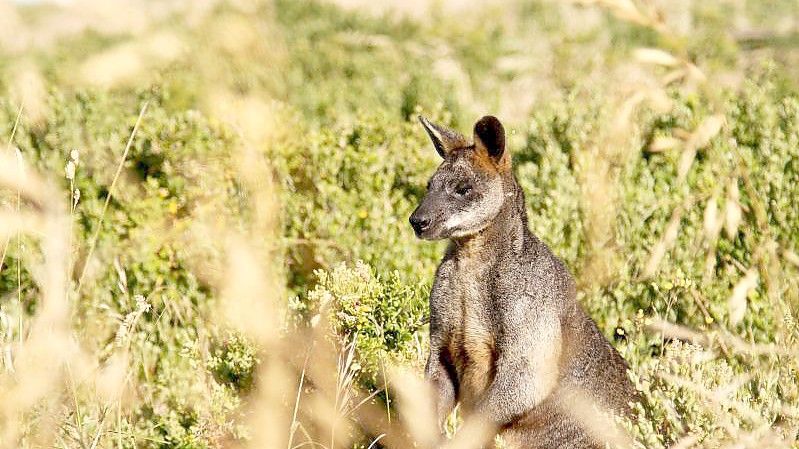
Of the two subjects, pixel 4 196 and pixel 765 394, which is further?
pixel 4 196

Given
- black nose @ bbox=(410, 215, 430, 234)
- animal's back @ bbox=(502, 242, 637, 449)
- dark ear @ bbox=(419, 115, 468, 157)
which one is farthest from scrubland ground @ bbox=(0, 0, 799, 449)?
dark ear @ bbox=(419, 115, 468, 157)

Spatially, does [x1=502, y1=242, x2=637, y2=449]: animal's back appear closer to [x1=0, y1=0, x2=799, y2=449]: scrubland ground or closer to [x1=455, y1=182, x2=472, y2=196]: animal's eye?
[x1=0, y1=0, x2=799, y2=449]: scrubland ground

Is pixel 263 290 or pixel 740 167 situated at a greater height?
pixel 740 167

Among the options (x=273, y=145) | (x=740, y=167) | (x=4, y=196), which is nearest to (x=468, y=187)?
(x=740, y=167)

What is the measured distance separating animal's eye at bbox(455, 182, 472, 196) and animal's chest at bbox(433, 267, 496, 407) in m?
0.30

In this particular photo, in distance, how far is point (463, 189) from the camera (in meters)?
4.32

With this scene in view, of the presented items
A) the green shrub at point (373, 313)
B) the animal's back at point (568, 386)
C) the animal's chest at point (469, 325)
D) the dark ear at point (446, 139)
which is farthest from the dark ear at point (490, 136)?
the green shrub at point (373, 313)

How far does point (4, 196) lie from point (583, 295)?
3366 mm

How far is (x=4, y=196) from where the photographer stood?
638 cm

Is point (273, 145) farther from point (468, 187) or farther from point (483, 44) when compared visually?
point (483, 44)

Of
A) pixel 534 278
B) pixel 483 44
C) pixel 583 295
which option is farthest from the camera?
pixel 483 44

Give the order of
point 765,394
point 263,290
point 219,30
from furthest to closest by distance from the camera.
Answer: point 219,30
point 263,290
point 765,394

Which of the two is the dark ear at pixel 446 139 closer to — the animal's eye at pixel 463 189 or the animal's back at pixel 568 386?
the animal's eye at pixel 463 189

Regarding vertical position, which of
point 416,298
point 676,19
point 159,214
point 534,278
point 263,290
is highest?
point 534,278
